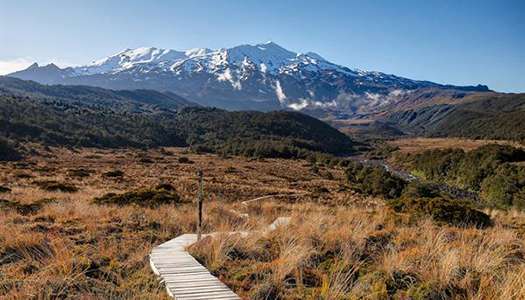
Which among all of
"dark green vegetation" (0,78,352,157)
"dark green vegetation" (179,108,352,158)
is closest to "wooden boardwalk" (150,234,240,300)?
"dark green vegetation" (0,78,352,157)

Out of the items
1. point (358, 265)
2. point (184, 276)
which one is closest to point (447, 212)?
A: point (358, 265)

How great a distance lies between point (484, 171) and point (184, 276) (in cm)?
5719

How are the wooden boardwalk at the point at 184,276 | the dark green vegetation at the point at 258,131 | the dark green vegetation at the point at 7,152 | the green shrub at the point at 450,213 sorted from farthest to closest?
the dark green vegetation at the point at 258,131 < the dark green vegetation at the point at 7,152 < the green shrub at the point at 450,213 < the wooden boardwalk at the point at 184,276

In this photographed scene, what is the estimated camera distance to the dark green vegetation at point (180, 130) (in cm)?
10225

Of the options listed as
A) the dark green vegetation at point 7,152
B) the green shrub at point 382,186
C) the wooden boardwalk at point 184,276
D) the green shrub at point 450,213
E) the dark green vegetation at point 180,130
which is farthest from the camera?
the dark green vegetation at point 180,130

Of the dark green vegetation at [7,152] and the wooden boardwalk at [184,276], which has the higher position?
the wooden boardwalk at [184,276]

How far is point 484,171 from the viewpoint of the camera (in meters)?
56.0

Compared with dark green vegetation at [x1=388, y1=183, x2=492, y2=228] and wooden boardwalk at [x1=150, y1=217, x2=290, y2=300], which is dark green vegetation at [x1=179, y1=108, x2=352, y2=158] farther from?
wooden boardwalk at [x1=150, y1=217, x2=290, y2=300]

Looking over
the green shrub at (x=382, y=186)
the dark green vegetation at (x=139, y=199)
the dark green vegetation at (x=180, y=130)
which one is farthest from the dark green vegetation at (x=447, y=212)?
the dark green vegetation at (x=180, y=130)

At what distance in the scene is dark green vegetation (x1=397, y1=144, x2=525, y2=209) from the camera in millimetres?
42438

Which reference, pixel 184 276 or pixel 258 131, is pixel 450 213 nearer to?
pixel 184 276

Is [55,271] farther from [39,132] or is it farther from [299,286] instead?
[39,132]

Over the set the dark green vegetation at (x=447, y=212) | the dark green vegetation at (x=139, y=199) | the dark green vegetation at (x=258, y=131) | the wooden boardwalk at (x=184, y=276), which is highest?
the wooden boardwalk at (x=184, y=276)

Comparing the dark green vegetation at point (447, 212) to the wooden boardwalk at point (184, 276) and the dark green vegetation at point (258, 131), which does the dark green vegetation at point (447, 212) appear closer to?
Result: the wooden boardwalk at point (184, 276)
